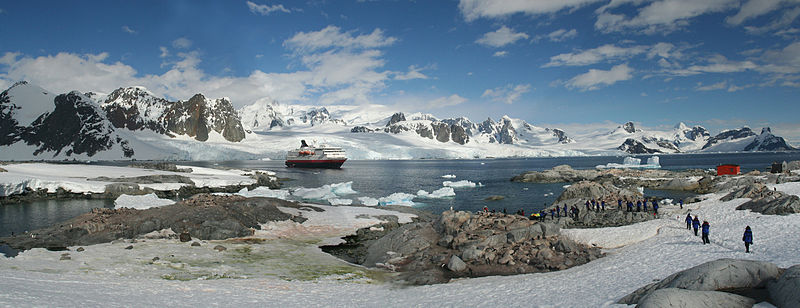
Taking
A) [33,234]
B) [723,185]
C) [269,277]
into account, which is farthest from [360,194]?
[723,185]

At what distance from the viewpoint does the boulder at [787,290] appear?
→ 30.3 ft

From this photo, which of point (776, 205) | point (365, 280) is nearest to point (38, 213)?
point (365, 280)

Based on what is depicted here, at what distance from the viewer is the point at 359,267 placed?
21766 mm

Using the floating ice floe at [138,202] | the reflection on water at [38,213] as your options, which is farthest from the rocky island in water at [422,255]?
the reflection on water at [38,213]

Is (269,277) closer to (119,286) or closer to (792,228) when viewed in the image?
(119,286)

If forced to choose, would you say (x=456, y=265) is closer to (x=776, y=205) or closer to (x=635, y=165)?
(x=776, y=205)

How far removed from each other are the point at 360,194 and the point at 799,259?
49.8 m

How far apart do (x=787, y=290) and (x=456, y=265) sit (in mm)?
12749

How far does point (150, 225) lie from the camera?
26.4 meters

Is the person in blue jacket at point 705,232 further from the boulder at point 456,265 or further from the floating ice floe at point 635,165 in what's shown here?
the floating ice floe at point 635,165

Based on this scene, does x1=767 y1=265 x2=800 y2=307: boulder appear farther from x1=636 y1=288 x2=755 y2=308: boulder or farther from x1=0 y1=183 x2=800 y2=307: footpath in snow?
x1=0 y1=183 x2=800 y2=307: footpath in snow

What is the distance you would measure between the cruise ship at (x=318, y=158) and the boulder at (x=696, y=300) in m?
127

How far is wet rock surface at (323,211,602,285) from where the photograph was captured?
2031 cm

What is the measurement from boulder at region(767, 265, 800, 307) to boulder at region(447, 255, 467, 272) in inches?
472
